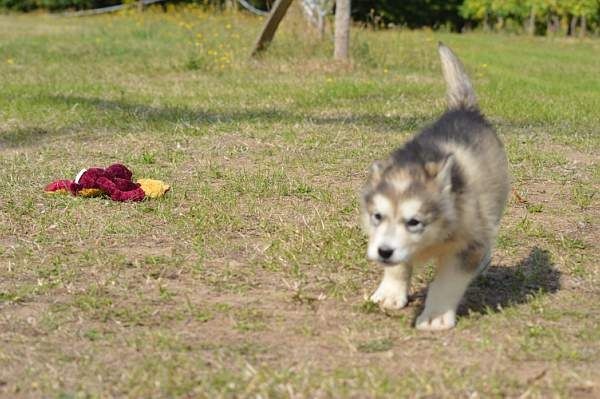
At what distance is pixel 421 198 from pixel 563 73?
41.3ft

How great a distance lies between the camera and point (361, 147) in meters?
7.92

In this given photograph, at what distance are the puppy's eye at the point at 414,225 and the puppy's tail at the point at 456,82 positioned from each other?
5.35 ft

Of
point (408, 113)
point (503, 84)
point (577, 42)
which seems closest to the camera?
point (408, 113)

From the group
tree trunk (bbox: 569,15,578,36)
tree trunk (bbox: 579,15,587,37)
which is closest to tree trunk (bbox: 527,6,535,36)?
tree trunk (bbox: 569,15,578,36)

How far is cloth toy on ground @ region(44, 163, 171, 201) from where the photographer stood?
6121 mm

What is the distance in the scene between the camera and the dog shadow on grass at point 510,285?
4.51m

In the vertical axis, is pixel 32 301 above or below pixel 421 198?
below

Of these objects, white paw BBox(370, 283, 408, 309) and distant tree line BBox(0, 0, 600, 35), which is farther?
distant tree line BBox(0, 0, 600, 35)

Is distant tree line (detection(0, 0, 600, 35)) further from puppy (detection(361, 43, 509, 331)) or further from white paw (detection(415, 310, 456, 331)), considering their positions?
white paw (detection(415, 310, 456, 331))

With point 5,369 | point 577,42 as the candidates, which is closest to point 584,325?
point 5,369

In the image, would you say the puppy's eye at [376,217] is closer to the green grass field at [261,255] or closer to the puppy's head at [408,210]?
the puppy's head at [408,210]

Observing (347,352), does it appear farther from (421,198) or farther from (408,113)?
(408,113)

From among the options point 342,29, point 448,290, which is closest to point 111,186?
point 448,290

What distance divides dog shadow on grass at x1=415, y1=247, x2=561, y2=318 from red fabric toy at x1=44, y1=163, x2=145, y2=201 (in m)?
2.15
